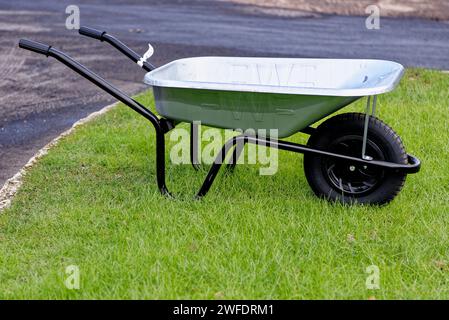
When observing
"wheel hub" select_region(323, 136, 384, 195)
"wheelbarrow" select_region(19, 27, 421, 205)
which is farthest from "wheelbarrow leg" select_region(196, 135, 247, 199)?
"wheel hub" select_region(323, 136, 384, 195)

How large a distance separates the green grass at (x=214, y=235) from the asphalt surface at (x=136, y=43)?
1.02m

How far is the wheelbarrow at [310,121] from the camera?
13.8 feet

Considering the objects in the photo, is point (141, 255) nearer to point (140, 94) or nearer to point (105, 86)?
point (105, 86)

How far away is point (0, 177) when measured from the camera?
5461mm

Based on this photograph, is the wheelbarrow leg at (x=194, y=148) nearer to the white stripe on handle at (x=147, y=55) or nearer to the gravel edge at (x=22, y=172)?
the white stripe on handle at (x=147, y=55)

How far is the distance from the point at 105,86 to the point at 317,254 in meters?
1.63

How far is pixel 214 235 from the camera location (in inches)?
166

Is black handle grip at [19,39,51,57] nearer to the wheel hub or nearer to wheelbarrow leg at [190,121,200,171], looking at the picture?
wheelbarrow leg at [190,121,200,171]

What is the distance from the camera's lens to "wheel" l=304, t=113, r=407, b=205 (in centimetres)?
439

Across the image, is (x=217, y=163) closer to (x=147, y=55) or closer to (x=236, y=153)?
(x=236, y=153)

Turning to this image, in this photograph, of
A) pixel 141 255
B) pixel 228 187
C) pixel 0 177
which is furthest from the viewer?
pixel 0 177

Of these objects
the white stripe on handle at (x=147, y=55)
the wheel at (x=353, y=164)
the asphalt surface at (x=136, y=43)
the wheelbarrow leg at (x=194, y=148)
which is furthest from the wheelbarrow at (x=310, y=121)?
the asphalt surface at (x=136, y=43)

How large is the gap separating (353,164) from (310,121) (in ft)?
1.31
